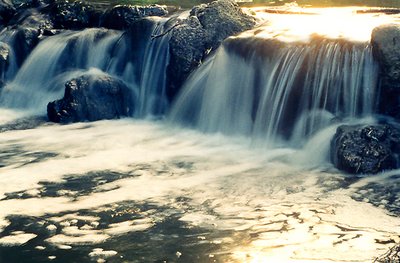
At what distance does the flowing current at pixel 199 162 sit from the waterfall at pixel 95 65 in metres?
0.04

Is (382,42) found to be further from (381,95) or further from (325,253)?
(325,253)

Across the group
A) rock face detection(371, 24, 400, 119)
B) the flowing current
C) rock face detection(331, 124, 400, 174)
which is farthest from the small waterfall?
rock face detection(331, 124, 400, 174)

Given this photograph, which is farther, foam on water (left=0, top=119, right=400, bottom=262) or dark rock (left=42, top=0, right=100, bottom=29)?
dark rock (left=42, top=0, right=100, bottom=29)

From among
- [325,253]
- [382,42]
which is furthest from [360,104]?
[325,253]

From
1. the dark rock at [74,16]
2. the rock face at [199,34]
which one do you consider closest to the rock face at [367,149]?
the rock face at [199,34]

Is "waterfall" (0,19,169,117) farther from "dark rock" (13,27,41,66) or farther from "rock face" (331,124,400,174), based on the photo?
"rock face" (331,124,400,174)

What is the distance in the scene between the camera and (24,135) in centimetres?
1308

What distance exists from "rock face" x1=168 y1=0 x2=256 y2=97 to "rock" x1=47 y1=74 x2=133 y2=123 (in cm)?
126

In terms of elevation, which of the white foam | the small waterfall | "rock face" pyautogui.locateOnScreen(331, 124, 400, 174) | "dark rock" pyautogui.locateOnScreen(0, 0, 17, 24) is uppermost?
"dark rock" pyautogui.locateOnScreen(0, 0, 17, 24)

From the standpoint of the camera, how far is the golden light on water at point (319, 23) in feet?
40.7

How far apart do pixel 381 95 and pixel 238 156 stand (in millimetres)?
2531

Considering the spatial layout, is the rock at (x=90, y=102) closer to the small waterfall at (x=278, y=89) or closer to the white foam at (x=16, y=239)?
the small waterfall at (x=278, y=89)

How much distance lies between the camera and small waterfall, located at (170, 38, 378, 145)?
11.0 metres

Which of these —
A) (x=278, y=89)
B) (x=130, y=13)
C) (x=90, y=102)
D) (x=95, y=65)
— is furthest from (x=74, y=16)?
(x=278, y=89)
